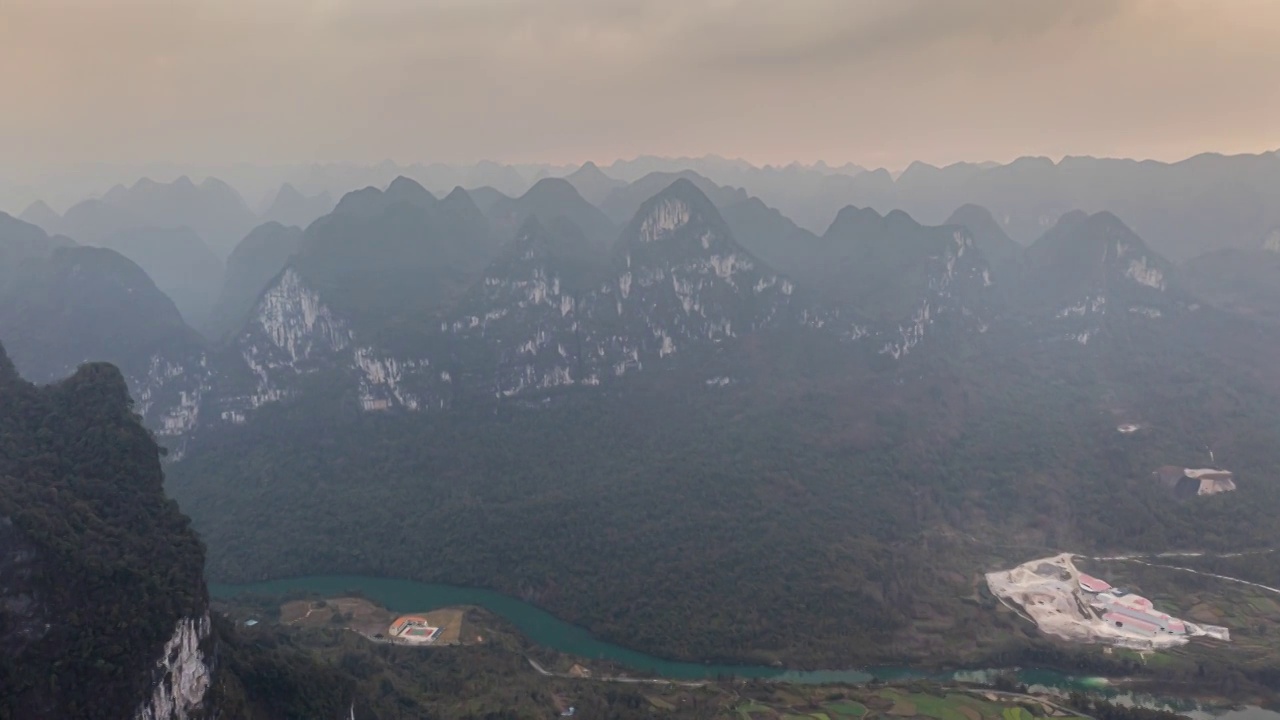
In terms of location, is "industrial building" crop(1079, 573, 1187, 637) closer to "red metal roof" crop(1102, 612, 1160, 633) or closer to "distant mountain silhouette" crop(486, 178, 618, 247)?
"red metal roof" crop(1102, 612, 1160, 633)

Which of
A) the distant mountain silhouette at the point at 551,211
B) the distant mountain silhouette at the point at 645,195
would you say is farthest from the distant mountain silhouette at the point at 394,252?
the distant mountain silhouette at the point at 645,195

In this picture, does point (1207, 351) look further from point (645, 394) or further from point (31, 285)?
point (31, 285)

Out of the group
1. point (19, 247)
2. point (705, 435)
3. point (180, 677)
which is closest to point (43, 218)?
point (19, 247)

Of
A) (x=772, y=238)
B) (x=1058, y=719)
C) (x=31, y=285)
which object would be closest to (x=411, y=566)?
(x=1058, y=719)

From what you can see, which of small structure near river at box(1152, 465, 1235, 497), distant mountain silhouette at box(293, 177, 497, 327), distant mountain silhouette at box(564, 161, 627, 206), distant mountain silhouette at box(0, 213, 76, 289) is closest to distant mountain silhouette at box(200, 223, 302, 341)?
distant mountain silhouette at box(293, 177, 497, 327)

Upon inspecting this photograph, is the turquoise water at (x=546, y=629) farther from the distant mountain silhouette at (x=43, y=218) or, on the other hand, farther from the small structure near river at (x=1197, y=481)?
the distant mountain silhouette at (x=43, y=218)

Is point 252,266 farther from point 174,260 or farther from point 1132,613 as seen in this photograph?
point 1132,613

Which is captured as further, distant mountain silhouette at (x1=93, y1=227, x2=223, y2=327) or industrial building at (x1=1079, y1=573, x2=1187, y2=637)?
distant mountain silhouette at (x1=93, y1=227, x2=223, y2=327)
